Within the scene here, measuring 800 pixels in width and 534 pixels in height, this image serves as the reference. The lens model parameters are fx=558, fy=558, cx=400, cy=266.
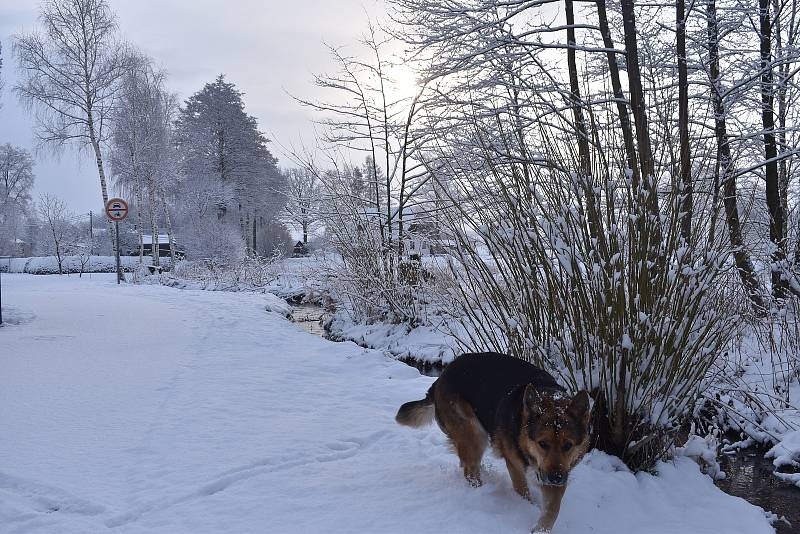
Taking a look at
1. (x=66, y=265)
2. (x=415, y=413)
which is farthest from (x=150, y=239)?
(x=415, y=413)

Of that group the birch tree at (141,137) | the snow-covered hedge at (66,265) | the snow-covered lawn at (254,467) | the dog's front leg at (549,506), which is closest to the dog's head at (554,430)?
the dog's front leg at (549,506)

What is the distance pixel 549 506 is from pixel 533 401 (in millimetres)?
554

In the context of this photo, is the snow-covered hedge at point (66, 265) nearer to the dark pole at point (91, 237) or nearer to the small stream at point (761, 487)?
the dark pole at point (91, 237)

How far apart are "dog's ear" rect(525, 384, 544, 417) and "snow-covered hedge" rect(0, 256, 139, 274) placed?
105ft

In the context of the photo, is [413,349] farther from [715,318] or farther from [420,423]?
[715,318]

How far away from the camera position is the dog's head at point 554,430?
264 cm

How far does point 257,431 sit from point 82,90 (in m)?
23.9

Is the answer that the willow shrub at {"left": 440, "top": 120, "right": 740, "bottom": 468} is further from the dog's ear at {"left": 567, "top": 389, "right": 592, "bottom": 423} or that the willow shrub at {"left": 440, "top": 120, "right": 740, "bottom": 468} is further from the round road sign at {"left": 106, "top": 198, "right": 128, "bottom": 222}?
the round road sign at {"left": 106, "top": 198, "right": 128, "bottom": 222}

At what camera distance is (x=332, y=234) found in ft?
36.0

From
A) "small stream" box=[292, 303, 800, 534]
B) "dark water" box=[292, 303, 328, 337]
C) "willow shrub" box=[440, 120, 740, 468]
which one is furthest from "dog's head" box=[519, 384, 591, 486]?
"dark water" box=[292, 303, 328, 337]

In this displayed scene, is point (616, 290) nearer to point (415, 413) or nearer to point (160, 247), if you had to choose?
point (415, 413)

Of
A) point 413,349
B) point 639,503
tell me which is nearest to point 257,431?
point 639,503

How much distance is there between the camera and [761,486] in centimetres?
437

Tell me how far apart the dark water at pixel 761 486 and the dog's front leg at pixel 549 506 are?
1879mm
